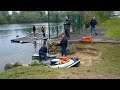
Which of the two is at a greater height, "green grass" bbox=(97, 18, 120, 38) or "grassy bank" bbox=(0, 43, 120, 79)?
"green grass" bbox=(97, 18, 120, 38)

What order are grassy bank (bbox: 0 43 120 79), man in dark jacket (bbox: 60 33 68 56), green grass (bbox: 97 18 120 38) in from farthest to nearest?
green grass (bbox: 97 18 120 38) → man in dark jacket (bbox: 60 33 68 56) → grassy bank (bbox: 0 43 120 79)

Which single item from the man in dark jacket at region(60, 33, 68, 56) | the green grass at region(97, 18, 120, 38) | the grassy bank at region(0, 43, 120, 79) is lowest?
the grassy bank at region(0, 43, 120, 79)

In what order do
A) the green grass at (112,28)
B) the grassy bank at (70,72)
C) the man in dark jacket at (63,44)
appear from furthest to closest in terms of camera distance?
the green grass at (112,28), the man in dark jacket at (63,44), the grassy bank at (70,72)

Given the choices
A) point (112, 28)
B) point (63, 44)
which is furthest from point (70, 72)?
point (112, 28)

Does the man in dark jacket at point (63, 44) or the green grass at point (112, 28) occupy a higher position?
the green grass at point (112, 28)

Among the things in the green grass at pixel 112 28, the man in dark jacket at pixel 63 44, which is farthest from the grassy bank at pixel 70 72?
the green grass at pixel 112 28

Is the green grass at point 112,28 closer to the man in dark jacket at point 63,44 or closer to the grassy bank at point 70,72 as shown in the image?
the man in dark jacket at point 63,44

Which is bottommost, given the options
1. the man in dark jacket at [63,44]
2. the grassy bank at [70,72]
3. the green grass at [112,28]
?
the grassy bank at [70,72]

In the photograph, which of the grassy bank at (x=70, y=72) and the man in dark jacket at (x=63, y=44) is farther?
the man in dark jacket at (x=63, y=44)

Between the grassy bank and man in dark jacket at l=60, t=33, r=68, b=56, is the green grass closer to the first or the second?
man in dark jacket at l=60, t=33, r=68, b=56

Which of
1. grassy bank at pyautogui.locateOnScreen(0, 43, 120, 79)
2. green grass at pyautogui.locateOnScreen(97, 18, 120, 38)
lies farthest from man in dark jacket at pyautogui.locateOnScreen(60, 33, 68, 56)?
green grass at pyautogui.locateOnScreen(97, 18, 120, 38)

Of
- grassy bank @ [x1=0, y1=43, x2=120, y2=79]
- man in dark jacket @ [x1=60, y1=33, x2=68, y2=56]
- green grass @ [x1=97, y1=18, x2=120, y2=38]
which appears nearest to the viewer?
grassy bank @ [x1=0, y1=43, x2=120, y2=79]

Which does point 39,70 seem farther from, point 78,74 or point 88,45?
point 88,45
